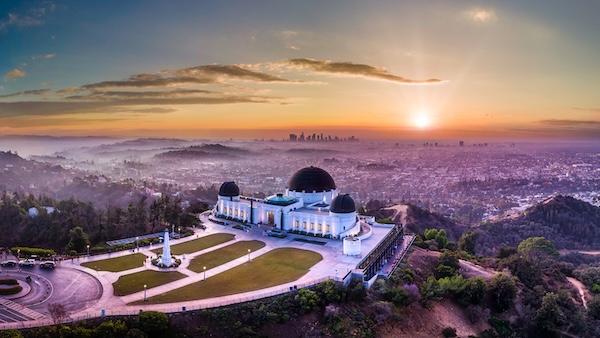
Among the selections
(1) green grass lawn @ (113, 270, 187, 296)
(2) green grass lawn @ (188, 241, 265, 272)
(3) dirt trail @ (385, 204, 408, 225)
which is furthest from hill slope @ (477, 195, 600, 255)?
(1) green grass lawn @ (113, 270, 187, 296)

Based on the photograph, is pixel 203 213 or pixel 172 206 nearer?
pixel 172 206

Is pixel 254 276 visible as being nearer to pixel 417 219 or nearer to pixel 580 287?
pixel 580 287

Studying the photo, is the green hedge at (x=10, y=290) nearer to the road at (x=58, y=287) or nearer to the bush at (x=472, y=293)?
the road at (x=58, y=287)

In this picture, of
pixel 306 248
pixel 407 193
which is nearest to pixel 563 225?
pixel 407 193

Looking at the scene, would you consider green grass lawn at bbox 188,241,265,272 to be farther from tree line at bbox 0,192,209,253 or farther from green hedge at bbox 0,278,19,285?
green hedge at bbox 0,278,19,285

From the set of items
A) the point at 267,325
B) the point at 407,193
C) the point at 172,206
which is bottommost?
the point at 407,193

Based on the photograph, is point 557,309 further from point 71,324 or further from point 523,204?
point 523,204

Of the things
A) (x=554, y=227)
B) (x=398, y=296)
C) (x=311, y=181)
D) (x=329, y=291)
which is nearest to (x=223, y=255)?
(x=329, y=291)
